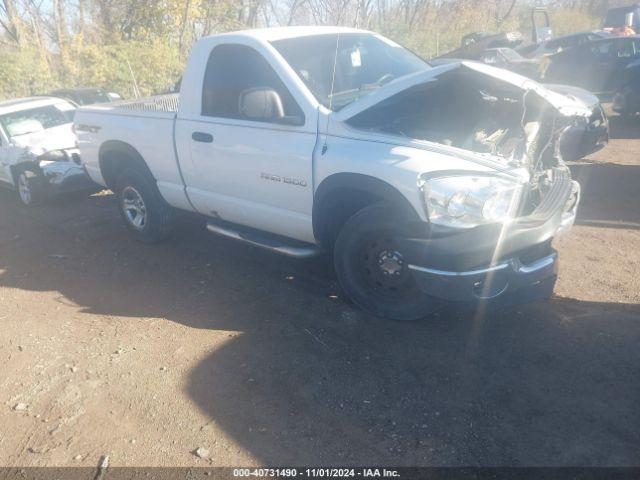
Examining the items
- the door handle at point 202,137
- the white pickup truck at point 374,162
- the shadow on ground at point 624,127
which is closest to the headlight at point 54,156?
the white pickup truck at point 374,162

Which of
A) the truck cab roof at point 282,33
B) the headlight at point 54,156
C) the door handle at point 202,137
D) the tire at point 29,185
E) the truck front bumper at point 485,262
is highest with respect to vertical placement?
the truck cab roof at point 282,33

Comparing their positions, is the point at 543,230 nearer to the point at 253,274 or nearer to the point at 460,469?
the point at 460,469

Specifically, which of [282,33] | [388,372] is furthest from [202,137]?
[388,372]

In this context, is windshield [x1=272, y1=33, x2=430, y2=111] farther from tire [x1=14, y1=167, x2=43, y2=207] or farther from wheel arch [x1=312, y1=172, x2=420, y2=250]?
tire [x1=14, y1=167, x2=43, y2=207]

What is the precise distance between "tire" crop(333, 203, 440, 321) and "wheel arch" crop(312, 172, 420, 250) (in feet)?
0.44

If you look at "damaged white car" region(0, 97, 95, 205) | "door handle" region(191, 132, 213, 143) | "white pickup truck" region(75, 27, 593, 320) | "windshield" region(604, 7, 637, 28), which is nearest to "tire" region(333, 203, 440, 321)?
"white pickup truck" region(75, 27, 593, 320)

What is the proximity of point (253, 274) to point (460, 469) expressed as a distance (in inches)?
119

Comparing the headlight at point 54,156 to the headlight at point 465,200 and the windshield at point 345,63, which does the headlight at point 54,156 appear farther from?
the headlight at point 465,200

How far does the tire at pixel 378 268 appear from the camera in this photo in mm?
4039

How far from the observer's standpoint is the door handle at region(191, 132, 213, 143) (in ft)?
16.6

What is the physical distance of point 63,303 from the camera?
17.0ft

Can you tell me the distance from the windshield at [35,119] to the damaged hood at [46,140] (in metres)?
0.14

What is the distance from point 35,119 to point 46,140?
0.65m

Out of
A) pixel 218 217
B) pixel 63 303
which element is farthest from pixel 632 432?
pixel 63 303
